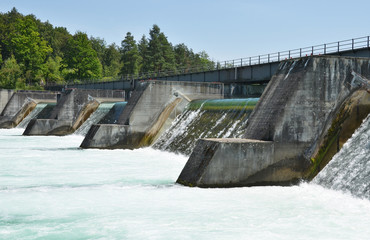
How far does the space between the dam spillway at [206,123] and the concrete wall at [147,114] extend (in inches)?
30.4

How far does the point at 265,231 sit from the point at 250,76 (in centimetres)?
2781

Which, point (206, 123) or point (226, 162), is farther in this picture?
point (206, 123)

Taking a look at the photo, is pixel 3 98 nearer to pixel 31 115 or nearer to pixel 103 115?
pixel 31 115

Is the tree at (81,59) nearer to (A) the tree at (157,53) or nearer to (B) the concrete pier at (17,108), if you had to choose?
(A) the tree at (157,53)

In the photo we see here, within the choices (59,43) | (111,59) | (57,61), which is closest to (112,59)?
(111,59)

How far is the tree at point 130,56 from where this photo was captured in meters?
107

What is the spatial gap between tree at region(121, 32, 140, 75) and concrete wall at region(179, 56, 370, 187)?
94097 mm

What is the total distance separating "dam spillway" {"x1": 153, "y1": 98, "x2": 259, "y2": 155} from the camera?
69.5 feet

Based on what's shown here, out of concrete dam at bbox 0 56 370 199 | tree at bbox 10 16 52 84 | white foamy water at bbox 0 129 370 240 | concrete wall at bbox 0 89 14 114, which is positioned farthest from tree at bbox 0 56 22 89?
concrete dam at bbox 0 56 370 199

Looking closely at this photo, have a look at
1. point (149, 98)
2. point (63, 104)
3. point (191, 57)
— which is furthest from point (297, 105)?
point (191, 57)

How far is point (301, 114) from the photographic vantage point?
46.5 ft

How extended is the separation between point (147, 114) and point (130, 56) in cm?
8340

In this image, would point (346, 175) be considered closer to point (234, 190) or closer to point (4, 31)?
point (234, 190)

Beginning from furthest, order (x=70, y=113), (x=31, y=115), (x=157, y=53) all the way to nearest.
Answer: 1. (x=157, y=53)
2. (x=31, y=115)
3. (x=70, y=113)
